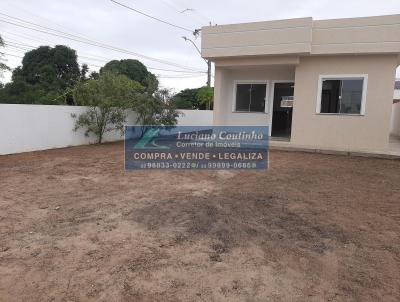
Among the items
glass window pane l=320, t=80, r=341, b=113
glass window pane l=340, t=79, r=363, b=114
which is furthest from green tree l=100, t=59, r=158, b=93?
glass window pane l=340, t=79, r=363, b=114

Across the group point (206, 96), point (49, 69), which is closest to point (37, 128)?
point (206, 96)

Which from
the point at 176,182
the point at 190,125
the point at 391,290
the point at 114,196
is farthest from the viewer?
the point at 190,125

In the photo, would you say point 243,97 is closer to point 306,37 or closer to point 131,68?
point 306,37

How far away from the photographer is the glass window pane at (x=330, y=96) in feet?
30.7

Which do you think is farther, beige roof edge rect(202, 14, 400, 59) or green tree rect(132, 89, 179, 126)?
green tree rect(132, 89, 179, 126)

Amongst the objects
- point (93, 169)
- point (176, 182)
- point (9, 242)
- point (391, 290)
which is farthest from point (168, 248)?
point (93, 169)

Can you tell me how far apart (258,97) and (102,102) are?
17.4 feet

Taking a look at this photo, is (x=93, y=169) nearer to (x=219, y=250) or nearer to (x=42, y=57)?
(x=219, y=250)

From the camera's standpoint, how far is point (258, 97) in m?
11.1

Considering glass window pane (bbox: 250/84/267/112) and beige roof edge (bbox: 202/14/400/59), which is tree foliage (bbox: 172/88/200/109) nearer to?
glass window pane (bbox: 250/84/267/112)

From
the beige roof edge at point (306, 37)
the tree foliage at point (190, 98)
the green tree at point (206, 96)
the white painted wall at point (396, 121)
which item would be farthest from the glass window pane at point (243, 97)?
the tree foliage at point (190, 98)

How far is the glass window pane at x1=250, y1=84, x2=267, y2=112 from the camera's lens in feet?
36.0

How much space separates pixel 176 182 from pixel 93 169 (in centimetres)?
217

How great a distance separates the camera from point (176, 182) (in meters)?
5.86
